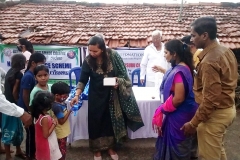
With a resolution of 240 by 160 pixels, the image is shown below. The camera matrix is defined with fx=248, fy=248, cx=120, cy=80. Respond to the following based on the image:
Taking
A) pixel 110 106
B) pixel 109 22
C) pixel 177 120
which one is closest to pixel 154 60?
pixel 110 106

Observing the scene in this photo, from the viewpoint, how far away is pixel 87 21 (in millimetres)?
8133

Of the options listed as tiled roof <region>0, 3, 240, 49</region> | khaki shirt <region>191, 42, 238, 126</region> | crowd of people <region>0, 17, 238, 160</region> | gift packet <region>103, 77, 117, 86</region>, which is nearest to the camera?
khaki shirt <region>191, 42, 238, 126</region>

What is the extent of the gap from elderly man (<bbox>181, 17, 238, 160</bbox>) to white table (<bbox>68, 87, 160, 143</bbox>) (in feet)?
4.17

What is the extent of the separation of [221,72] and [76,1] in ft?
28.8

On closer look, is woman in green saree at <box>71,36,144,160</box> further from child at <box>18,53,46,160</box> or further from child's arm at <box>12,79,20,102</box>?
child's arm at <box>12,79,20,102</box>

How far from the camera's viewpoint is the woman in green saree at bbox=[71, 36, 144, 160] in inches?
126

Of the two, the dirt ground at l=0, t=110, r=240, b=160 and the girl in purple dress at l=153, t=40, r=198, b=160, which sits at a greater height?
the girl in purple dress at l=153, t=40, r=198, b=160

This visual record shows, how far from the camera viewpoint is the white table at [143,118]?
3.64m

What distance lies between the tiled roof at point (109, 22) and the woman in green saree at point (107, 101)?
135 inches

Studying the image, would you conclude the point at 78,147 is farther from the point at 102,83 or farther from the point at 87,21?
the point at 87,21

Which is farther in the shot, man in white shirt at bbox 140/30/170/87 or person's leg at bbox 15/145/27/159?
man in white shirt at bbox 140/30/170/87

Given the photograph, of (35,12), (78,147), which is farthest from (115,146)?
(35,12)

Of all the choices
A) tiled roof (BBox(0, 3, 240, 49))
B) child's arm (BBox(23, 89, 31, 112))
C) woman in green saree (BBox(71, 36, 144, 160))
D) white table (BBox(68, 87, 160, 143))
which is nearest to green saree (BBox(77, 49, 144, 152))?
woman in green saree (BBox(71, 36, 144, 160))

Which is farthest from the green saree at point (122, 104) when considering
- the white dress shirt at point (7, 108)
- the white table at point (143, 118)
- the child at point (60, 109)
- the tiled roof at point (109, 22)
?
the tiled roof at point (109, 22)
